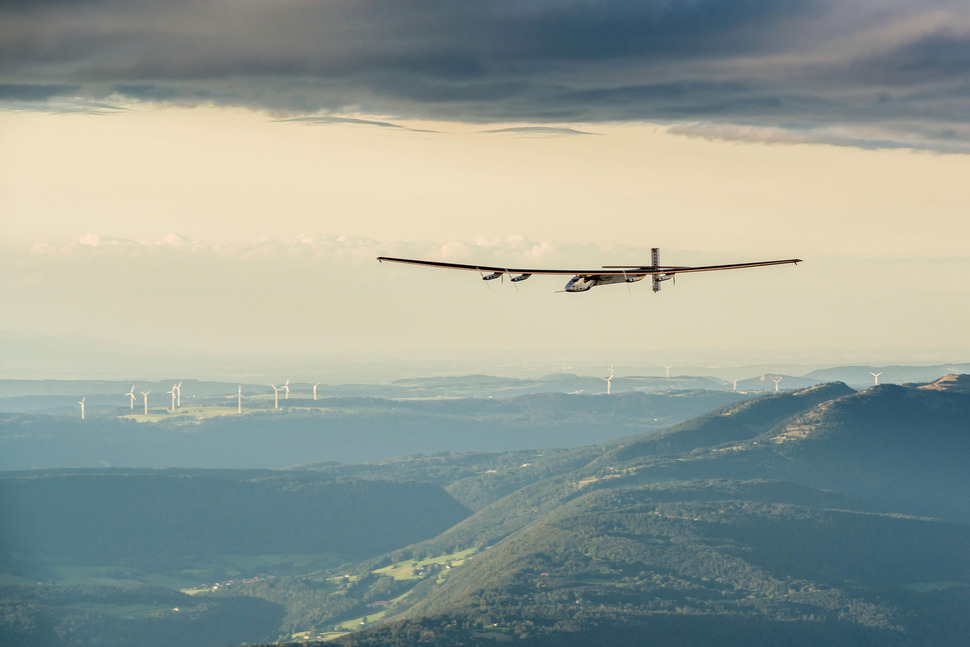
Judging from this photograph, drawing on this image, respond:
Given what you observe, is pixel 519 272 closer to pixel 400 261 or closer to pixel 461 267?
pixel 461 267

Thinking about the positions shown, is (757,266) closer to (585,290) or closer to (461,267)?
(585,290)

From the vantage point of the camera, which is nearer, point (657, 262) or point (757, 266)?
point (757, 266)

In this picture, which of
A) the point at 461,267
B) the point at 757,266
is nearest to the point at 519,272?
the point at 461,267

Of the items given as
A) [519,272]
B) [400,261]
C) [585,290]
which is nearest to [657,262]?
[585,290]

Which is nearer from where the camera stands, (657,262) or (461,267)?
(461,267)

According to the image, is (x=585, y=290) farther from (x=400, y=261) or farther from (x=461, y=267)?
(x=400, y=261)

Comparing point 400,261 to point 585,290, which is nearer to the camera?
point 400,261
